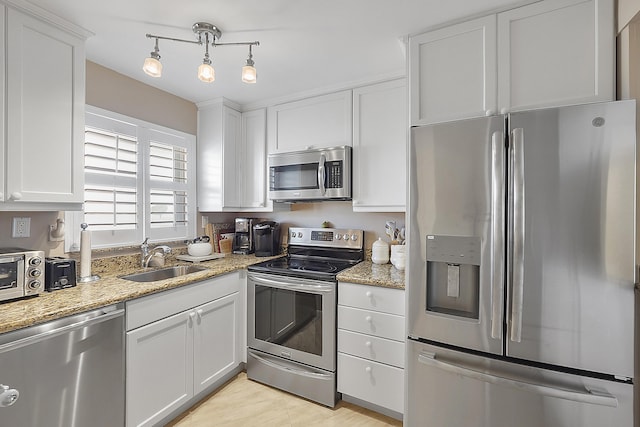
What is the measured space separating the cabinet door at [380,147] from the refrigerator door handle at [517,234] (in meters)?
0.91

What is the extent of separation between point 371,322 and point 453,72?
1.55 meters

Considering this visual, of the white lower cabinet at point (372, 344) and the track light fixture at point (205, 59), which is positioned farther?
the white lower cabinet at point (372, 344)

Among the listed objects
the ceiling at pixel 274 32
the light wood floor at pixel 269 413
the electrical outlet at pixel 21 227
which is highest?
the ceiling at pixel 274 32

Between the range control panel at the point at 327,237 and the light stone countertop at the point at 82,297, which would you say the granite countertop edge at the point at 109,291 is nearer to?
the light stone countertop at the point at 82,297

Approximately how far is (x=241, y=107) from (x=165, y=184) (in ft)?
3.37

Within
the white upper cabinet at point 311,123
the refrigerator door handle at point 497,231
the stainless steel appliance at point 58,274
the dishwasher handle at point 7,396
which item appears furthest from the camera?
the white upper cabinet at point 311,123

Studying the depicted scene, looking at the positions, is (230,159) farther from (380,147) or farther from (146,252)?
(380,147)

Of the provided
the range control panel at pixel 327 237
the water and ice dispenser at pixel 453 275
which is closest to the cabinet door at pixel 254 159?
the range control panel at pixel 327 237

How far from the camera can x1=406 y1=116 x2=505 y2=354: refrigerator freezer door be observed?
57.0 inches

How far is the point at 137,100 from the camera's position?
8.00ft

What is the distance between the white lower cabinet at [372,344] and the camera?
6.30 feet

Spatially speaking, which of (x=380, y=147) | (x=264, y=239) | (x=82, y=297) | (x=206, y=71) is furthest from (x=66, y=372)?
(x=380, y=147)

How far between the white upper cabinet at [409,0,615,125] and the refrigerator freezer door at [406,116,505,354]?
170mm

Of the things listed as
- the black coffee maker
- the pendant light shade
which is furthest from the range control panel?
the pendant light shade
